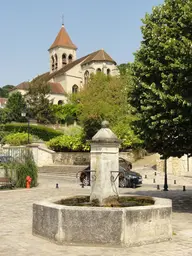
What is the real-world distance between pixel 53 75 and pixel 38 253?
263 feet

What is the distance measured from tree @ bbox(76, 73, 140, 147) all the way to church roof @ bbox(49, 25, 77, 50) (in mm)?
43199

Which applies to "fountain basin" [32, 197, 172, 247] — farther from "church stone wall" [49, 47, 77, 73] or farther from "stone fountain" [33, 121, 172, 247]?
"church stone wall" [49, 47, 77, 73]

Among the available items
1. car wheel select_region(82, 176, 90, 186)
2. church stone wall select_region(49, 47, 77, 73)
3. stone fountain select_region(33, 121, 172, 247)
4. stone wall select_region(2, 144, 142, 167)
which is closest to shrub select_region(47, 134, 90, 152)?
stone wall select_region(2, 144, 142, 167)

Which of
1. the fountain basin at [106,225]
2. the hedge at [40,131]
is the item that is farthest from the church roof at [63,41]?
the fountain basin at [106,225]

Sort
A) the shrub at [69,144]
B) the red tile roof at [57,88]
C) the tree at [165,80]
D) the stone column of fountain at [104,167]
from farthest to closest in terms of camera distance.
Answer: the red tile roof at [57,88] < the shrub at [69,144] < the tree at [165,80] < the stone column of fountain at [104,167]

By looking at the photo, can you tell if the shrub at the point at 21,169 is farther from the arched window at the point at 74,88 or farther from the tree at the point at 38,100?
the arched window at the point at 74,88

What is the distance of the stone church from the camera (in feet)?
252

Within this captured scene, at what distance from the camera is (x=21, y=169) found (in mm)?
19812

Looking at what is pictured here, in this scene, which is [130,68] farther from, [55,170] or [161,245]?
[55,170]

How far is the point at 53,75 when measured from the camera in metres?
86.0

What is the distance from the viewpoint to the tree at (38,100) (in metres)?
55.9

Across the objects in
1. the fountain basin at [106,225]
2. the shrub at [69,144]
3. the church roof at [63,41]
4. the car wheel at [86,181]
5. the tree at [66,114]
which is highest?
the church roof at [63,41]

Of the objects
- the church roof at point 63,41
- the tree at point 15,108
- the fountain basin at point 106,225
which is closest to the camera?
the fountain basin at point 106,225

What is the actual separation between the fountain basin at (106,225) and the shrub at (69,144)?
1111 inches
